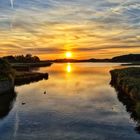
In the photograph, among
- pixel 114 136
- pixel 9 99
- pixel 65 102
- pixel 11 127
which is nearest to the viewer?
pixel 114 136

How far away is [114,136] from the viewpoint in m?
42.3

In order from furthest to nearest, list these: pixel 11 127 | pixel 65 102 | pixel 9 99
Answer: pixel 9 99
pixel 65 102
pixel 11 127

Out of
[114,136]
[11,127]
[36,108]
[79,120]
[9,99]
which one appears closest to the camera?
[114,136]

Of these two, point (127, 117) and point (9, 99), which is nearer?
point (127, 117)

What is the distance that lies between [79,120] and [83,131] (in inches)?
263

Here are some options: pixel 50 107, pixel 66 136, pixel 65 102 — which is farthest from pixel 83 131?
pixel 65 102

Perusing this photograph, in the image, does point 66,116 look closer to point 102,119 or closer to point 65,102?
point 102,119

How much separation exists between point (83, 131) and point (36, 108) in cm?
1999

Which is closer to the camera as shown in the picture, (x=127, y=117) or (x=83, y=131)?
(x=83, y=131)

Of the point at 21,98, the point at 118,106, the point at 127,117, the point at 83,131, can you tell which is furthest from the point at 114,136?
the point at 21,98

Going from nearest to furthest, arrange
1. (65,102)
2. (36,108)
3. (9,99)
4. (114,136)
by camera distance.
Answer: (114,136)
(36,108)
(65,102)
(9,99)

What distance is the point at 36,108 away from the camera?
2482 inches

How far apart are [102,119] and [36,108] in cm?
1605

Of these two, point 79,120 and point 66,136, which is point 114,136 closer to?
point 66,136
